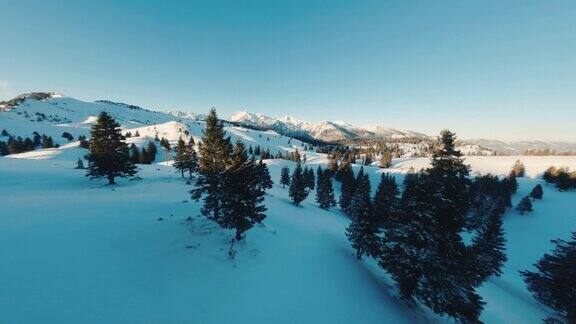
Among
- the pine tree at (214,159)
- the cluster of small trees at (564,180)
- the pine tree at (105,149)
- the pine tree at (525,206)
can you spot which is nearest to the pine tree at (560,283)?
the pine tree at (214,159)

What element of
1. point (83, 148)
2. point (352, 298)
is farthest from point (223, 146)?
point (83, 148)

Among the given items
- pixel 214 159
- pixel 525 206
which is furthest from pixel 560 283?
pixel 525 206

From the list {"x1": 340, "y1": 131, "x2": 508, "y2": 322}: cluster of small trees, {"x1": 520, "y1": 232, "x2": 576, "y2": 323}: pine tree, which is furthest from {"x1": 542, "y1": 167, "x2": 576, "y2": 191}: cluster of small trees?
{"x1": 340, "y1": 131, "x2": 508, "y2": 322}: cluster of small trees

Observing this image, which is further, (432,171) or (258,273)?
(258,273)

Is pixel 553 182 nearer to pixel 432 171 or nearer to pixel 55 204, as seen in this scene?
pixel 432 171

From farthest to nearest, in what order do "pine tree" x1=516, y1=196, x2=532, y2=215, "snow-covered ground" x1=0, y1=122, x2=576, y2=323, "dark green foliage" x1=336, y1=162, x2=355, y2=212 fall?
1. "pine tree" x1=516, y1=196, x2=532, y2=215
2. "dark green foliage" x1=336, y1=162, x2=355, y2=212
3. "snow-covered ground" x1=0, y1=122, x2=576, y2=323

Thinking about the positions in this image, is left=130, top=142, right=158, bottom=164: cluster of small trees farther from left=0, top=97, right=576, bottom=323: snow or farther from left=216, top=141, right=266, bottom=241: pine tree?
left=216, top=141, right=266, bottom=241: pine tree
